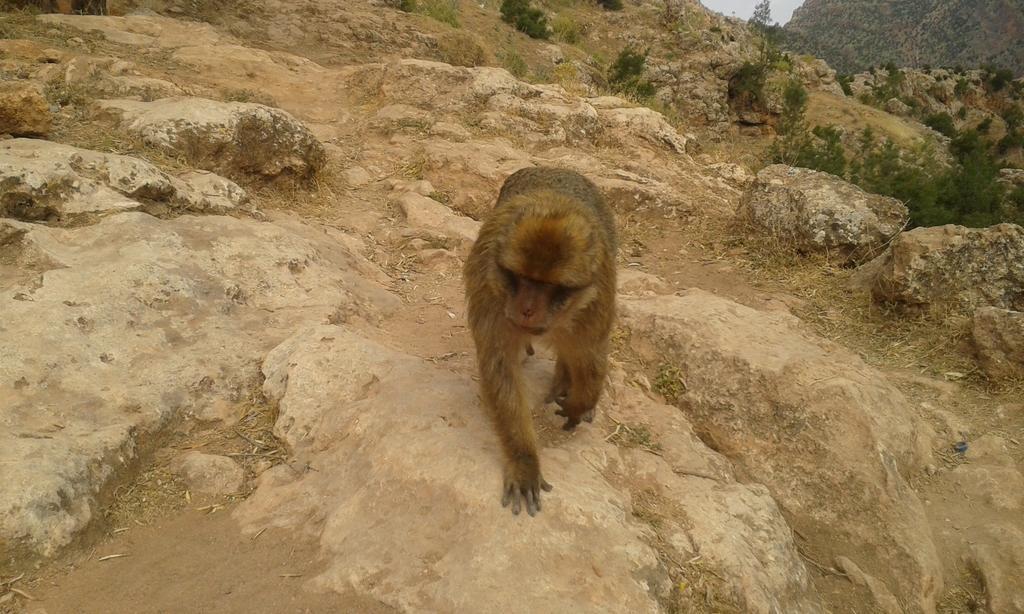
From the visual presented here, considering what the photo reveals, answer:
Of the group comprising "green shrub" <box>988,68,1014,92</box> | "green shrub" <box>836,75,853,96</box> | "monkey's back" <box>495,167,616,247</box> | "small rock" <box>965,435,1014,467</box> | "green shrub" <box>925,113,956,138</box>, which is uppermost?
"green shrub" <box>988,68,1014,92</box>

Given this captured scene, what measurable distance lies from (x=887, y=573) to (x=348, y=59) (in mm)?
11951

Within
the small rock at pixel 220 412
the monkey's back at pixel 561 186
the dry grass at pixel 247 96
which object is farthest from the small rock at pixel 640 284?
the dry grass at pixel 247 96

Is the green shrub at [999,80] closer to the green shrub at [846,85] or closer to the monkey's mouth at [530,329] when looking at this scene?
the green shrub at [846,85]

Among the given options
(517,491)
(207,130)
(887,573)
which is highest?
(207,130)

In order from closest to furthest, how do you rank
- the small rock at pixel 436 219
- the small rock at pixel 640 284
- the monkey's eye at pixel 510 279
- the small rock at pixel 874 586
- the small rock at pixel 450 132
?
the monkey's eye at pixel 510 279, the small rock at pixel 874 586, the small rock at pixel 640 284, the small rock at pixel 436 219, the small rock at pixel 450 132

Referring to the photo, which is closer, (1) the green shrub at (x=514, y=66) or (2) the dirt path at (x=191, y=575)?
(2) the dirt path at (x=191, y=575)

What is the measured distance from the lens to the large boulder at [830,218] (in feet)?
20.4

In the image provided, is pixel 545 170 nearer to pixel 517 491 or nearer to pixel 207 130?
pixel 517 491

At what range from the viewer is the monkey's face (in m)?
2.34

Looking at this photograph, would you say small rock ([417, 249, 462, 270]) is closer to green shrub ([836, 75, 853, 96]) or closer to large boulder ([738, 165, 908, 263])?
large boulder ([738, 165, 908, 263])

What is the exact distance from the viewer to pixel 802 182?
6703 mm

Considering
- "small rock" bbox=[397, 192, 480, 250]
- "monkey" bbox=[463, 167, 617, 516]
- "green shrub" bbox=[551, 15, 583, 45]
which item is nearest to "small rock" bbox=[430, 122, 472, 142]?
"small rock" bbox=[397, 192, 480, 250]

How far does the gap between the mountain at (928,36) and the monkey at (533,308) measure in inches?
2941

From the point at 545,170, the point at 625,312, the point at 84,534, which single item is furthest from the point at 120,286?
the point at 625,312
